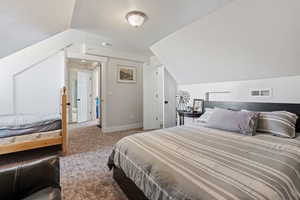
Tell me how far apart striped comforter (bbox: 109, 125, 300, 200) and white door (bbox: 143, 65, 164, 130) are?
260cm

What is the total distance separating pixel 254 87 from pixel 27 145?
374 cm

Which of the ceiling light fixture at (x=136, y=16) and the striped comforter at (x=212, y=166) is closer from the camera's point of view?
the striped comforter at (x=212, y=166)

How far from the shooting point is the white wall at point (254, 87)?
2.12m

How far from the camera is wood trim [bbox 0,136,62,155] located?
2105mm

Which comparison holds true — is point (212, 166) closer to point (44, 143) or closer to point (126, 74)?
point (44, 143)

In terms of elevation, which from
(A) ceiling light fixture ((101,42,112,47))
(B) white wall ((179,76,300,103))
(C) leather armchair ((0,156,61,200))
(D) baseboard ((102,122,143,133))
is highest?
(A) ceiling light fixture ((101,42,112,47))

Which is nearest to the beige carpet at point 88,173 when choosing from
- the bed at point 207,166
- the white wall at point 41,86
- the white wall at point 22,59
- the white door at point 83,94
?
the bed at point 207,166

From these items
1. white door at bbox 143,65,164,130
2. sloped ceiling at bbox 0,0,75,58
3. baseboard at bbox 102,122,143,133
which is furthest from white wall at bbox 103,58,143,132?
sloped ceiling at bbox 0,0,75,58

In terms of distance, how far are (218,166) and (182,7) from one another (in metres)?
1.94

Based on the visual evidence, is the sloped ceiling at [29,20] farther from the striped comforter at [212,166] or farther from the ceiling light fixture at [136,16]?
the striped comforter at [212,166]

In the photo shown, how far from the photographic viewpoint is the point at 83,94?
5.63 metres

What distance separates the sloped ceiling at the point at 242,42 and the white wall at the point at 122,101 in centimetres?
164

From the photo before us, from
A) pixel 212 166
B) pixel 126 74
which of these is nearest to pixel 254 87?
pixel 212 166

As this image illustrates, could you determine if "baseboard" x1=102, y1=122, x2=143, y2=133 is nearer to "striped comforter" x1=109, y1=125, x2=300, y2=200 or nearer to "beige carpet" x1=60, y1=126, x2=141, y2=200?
"beige carpet" x1=60, y1=126, x2=141, y2=200
